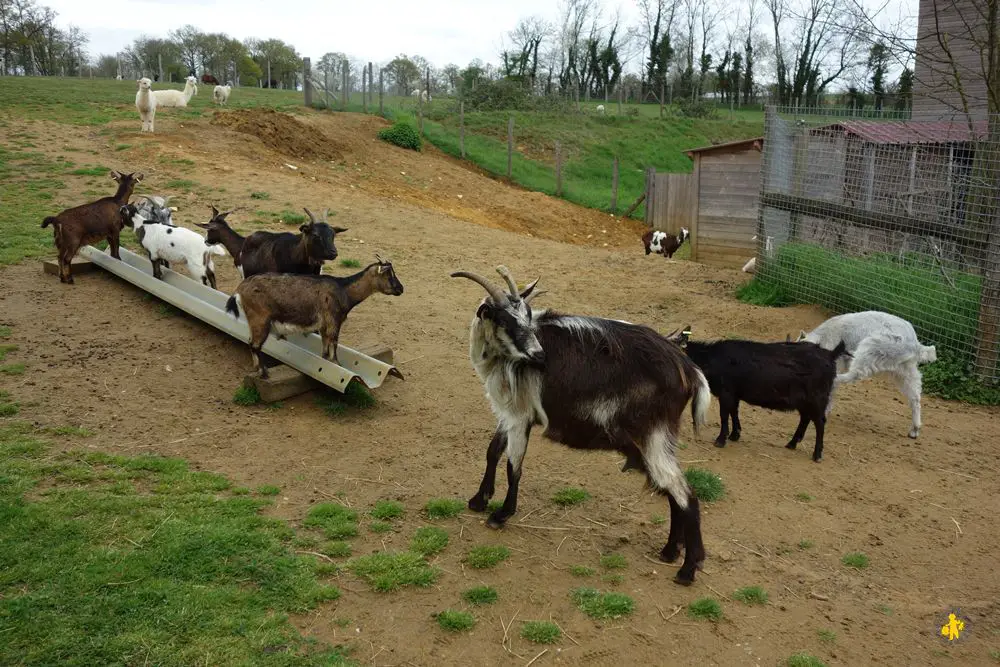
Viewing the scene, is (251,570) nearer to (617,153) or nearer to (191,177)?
(191,177)

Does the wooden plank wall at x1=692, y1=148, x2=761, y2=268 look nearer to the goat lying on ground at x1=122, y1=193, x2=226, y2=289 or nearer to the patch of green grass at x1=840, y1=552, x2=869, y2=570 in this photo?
the goat lying on ground at x1=122, y1=193, x2=226, y2=289

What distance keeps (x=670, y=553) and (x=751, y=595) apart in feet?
1.81

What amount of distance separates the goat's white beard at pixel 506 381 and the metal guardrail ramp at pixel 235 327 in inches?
72.9

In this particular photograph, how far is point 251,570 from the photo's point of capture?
424 cm

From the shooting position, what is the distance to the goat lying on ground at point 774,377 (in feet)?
21.1

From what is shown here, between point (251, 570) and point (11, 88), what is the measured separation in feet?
86.2

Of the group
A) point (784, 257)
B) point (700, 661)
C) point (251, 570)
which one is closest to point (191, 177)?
point (784, 257)

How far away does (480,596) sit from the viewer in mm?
4230

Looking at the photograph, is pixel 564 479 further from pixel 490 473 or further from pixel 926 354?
pixel 926 354

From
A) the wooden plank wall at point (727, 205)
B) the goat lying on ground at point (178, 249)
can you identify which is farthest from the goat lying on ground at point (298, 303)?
the wooden plank wall at point (727, 205)

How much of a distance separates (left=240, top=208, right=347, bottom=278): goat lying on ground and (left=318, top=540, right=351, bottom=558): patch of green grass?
3.95m

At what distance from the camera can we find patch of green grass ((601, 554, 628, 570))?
184 inches

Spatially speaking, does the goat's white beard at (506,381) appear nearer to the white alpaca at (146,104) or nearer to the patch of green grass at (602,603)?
the patch of green grass at (602,603)

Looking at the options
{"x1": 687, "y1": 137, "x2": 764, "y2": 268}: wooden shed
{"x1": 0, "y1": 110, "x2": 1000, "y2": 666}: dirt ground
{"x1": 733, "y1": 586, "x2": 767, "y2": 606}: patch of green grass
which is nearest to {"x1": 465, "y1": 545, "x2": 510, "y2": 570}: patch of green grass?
{"x1": 0, "y1": 110, "x2": 1000, "y2": 666}: dirt ground
